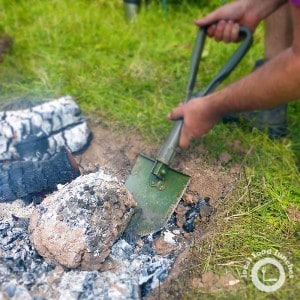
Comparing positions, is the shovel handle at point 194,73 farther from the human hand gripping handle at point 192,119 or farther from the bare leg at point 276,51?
the bare leg at point 276,51

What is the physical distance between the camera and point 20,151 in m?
2.06

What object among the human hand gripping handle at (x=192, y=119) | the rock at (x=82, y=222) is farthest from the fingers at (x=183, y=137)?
the rock at (x=82, y=222)

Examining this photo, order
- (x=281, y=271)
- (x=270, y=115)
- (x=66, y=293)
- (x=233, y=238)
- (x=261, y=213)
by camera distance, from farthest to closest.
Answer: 1. (x=270, y=115)
2. (x=261, y=213)
3. (x=233, y=238)
4. (x=281, y=271)
5. (x=66, y=293)

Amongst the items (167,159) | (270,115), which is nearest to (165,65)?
(270,115)

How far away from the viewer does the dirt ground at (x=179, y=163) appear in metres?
1.92

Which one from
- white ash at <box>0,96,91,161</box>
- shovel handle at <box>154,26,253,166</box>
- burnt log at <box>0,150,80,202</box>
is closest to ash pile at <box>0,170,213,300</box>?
burnt log at <box>0,150,80,202</box>

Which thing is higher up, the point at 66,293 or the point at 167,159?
the point at 167,159

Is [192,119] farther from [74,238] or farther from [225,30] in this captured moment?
[74,238]

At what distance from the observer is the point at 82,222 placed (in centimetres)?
158

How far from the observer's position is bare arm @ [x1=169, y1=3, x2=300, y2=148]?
157 cm

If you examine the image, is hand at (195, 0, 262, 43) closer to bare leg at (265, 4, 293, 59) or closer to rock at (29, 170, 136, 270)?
bare leg at (265, 4, 293, 59)

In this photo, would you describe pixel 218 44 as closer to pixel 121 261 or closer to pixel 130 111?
pixel 130 111

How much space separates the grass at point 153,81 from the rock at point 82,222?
1.13 feet

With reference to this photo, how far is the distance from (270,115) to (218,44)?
2.54ft
